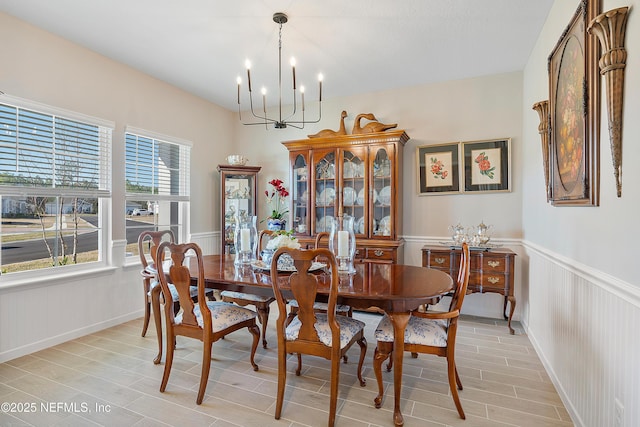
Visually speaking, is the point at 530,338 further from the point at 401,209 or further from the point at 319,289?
the point at 319,289

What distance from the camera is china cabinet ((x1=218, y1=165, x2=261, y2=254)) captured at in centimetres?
441

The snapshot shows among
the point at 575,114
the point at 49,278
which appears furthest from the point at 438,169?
the point at 49,278

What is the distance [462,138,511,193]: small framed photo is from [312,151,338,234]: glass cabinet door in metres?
1.48

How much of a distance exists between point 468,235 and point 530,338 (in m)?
1.13

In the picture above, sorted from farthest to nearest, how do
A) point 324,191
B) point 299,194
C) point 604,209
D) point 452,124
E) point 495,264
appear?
point 299,194
point 324,191
point 452,124
point 495,264
point 604,209

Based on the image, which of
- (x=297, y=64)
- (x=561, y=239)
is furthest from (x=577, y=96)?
(x=297, y=64)

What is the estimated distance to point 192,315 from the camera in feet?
6.98

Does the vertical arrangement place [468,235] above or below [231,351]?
above

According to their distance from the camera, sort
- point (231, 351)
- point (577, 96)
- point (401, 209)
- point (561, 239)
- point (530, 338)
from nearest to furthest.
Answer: point (577, 96) → point (561, 239) → point (231, 351) → point (530, 338) → point (401, 209)

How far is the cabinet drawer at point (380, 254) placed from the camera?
3.63 metres

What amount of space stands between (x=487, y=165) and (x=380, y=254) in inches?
59.2

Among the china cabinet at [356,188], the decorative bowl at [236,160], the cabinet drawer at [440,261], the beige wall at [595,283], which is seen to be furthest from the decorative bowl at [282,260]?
the decorative bowl at [236,160]

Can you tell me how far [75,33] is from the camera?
2795 mm

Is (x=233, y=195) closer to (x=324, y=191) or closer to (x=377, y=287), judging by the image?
(x=324, y=191)
